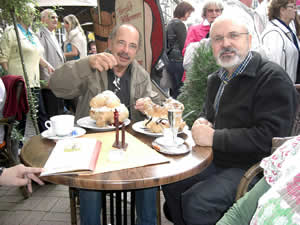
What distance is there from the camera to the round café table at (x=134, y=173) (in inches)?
40.2

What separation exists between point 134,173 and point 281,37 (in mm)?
2867

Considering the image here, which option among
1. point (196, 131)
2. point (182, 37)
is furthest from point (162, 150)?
point (182, 37)

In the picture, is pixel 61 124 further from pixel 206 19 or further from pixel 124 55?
pixel 206 19

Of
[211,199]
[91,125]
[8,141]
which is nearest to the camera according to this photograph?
[211,199]

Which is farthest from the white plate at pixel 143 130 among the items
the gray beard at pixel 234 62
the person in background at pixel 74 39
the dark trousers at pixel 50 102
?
the person in background at pixel 74 39

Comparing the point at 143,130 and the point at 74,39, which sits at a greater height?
the point at 74,39

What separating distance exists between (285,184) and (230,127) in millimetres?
982

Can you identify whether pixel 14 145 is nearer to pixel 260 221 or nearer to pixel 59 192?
pixel 59 192

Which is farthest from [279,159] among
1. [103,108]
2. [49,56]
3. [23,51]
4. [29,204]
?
[49,56]

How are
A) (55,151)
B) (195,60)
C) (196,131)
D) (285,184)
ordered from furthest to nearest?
(195,60) < (196,131) < (55,151) < (285,184)

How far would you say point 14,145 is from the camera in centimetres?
276

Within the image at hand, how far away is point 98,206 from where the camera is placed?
1771 mm

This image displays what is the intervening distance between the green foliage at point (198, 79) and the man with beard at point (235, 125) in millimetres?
776

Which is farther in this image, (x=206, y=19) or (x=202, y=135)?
(x=206, y=19)
